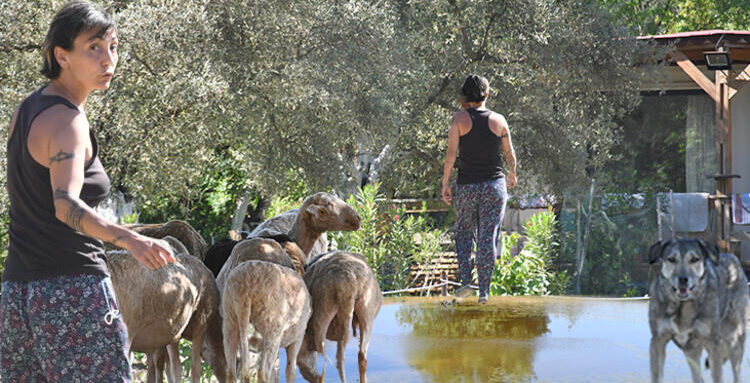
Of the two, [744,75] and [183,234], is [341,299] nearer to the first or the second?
[183,234]

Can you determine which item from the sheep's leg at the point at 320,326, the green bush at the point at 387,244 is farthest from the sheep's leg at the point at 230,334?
the green bush at the point at 387,244

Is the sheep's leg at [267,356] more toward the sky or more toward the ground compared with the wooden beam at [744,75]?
more toward the ground

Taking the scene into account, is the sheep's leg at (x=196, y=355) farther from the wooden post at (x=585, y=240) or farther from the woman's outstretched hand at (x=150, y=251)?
the wooden post at (x=585, y=240)

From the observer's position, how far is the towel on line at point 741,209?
55.6 ft

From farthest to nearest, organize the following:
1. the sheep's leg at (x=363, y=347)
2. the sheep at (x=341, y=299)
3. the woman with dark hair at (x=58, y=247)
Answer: the sheep's leg at (x=363, y=347) → the sheep at (x=341, y=299) → the woman with dark hair at (x=58, y=247)

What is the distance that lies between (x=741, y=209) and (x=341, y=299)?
13303mm

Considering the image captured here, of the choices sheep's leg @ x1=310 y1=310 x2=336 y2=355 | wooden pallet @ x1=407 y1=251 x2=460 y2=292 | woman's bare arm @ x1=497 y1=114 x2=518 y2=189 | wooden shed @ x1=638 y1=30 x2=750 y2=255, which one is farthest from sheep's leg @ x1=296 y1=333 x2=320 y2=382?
wooden shed @ x1=638 y1=30 x2=750 y2=255

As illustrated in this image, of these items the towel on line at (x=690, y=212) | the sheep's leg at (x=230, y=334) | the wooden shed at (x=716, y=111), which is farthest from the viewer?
the towel on line at (x=690, y=212)

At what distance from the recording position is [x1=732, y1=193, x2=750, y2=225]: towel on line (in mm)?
16953

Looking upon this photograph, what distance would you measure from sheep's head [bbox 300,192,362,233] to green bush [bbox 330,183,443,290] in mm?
6646

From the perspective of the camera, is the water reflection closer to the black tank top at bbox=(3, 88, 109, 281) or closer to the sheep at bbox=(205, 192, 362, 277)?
the sheep at bbox=(205, 192, 362, 277)

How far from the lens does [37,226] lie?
2916 millimetres

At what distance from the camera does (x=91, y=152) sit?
9.68 ft

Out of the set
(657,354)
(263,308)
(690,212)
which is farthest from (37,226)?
(690,212)
